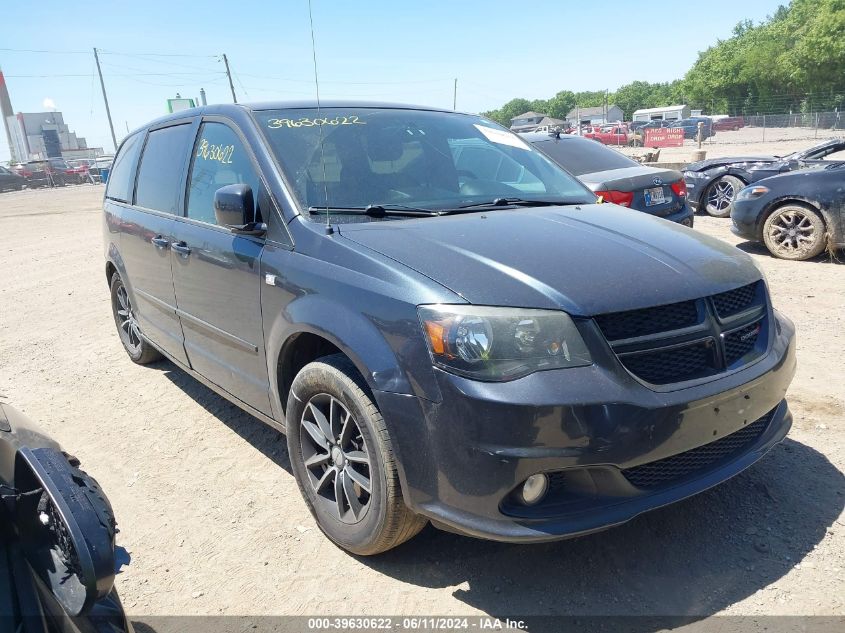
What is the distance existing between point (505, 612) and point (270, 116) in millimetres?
2620

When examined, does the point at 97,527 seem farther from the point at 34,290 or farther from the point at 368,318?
the point at 34,290

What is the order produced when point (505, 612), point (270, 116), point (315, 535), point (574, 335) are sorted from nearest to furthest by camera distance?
point (574, 335), point (505, 612), point (315, 535), point (270, 116)

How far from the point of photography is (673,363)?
2.37 meters

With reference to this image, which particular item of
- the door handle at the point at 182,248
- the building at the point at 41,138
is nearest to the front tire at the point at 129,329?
the door handle at the point at 182,248

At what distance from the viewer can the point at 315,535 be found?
9.95ft

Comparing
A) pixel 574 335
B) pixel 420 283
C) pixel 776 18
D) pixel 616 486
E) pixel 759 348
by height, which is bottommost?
pixel 616 486

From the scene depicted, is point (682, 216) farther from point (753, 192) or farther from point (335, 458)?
point (335, 458)

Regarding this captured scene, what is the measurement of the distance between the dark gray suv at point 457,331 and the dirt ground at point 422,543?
0.23 metres

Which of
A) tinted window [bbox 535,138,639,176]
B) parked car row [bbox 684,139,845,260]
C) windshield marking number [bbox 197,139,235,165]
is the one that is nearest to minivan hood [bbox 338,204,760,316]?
windshield marking number [bbox 197,139,235,165]

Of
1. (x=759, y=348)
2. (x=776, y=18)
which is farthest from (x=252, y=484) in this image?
(x=776, y=18)

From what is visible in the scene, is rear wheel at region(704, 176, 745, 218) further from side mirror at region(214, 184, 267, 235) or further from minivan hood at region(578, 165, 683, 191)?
side mirror at region(214, 184, 267, 235)

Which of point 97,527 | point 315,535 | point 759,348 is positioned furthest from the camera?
point 315,535

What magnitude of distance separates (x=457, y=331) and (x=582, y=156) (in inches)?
243

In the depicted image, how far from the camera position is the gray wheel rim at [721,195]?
10531 millimetres
